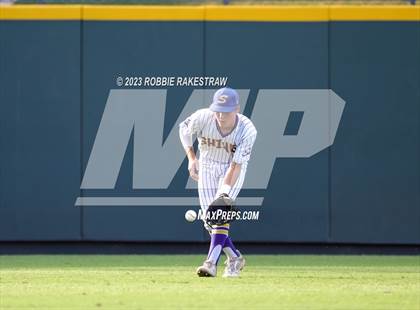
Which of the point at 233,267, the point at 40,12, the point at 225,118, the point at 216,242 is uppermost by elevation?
the point at 40,12

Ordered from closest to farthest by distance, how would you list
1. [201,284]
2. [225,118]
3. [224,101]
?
[201,284], [224,101], [225,118]

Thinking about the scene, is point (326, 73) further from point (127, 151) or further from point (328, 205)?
point (127, 151)

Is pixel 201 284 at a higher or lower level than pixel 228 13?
lower

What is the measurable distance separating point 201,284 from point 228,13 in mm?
5256

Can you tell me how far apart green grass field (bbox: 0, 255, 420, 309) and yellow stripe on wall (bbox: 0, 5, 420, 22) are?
3.07m

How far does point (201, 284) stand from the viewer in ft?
30.4

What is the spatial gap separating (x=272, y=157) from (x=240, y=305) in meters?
6.01

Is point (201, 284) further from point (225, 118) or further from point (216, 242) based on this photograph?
point (225, 118)

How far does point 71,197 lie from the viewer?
13.6 metres

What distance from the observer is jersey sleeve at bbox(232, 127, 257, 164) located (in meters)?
9.86

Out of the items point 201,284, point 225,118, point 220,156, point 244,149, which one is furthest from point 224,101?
point 201,284

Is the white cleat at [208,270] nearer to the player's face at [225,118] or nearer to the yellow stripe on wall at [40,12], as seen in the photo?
the player's face at [225,118]

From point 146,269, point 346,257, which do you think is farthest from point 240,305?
point 346,257

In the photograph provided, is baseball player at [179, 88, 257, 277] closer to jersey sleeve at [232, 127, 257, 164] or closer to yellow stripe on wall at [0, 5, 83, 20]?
jersey sleeve at [232, 127, 257, 164]
